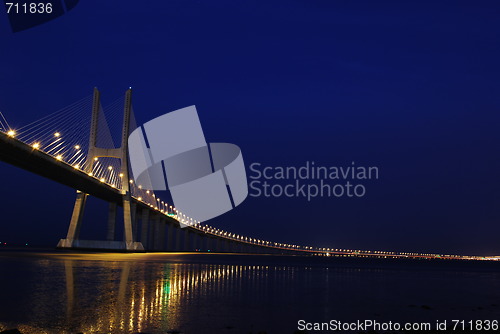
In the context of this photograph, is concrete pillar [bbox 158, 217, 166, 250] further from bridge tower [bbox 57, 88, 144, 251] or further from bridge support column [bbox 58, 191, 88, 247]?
bridge support column [bbox 58, 191, 88, 247]

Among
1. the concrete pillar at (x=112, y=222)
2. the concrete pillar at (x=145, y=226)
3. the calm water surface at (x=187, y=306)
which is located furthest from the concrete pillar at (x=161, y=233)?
the calm water surface at (x=187, y=306)

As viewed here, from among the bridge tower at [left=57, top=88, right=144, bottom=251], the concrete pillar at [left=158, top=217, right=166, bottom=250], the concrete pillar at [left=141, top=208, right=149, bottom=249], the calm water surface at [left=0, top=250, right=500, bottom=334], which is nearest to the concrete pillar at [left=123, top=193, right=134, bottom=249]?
the bridge tower at [left=57, top=88, right=144, bottom=251]

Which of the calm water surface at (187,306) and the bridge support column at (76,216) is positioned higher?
the bridge support column at (76,216)

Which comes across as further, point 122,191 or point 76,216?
point 122,191

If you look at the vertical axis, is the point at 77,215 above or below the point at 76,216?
above

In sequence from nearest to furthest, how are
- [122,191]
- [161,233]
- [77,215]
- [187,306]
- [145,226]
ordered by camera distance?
[187,306] → [77,215] → [122,191] → [145,226] → [161,233]

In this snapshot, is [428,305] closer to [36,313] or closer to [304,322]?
[304,322]

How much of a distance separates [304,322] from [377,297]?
29.4 feet

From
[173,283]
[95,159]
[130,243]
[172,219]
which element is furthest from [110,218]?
[173,283]

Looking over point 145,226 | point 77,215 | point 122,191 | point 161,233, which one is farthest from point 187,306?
point 161,233

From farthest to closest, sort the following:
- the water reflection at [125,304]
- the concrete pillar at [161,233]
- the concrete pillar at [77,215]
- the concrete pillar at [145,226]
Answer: the concrete pillar at [161,233], the concrete pillar at [145,226], the concrete pillar at [77,215], the water reflection at [125,304]

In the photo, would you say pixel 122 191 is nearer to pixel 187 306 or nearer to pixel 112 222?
pixel 112 222

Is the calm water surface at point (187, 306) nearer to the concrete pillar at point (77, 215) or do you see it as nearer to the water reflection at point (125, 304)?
the water reflection at point (125, 304)

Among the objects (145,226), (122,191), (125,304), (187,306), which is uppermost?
(122,191)
